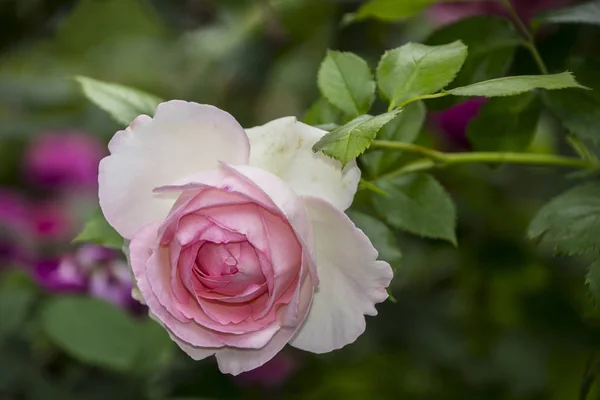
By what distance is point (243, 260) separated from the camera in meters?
0.38

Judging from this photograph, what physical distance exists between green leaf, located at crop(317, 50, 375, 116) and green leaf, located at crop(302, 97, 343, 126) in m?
0.02

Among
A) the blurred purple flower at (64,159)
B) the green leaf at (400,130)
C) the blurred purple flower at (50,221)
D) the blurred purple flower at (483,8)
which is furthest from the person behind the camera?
the blurred purple flower at (64,159)

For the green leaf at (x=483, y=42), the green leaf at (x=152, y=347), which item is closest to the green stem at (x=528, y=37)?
the green leaf at (x=483, y=42)

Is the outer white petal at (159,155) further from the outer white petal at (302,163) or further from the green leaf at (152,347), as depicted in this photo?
the green leaf at (152,347)

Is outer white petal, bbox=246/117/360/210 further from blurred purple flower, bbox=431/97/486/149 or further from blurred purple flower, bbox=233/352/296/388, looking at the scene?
blurred purple flower, bbox=233/352/296/388

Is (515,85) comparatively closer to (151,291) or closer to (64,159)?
(151,291)

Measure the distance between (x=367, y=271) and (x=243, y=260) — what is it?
2.5 inches

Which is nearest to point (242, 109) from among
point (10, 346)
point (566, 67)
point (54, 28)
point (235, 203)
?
point (54, 28)

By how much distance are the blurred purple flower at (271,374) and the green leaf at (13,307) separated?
29 centimetres

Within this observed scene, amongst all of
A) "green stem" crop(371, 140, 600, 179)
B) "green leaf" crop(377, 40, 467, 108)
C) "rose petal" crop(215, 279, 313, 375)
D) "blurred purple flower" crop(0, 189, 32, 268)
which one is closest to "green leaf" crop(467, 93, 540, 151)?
"green stem" crop(371, 140, 600, 179)

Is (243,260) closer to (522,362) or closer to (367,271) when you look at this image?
(367,271)

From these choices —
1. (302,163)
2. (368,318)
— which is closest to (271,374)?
(368,318)

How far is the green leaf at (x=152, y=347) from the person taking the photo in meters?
0.78

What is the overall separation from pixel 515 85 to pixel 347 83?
108 mm
